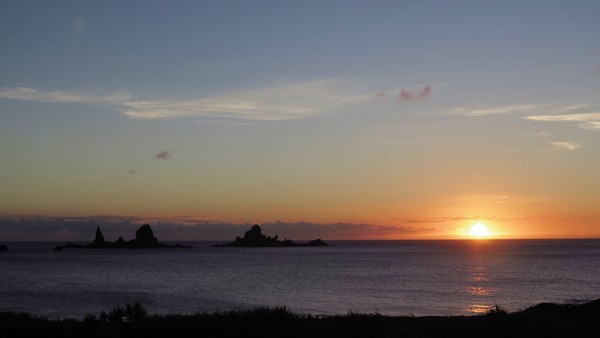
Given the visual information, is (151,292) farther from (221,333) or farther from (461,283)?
(221,333)

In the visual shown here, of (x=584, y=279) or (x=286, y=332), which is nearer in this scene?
(x=286, y=332)

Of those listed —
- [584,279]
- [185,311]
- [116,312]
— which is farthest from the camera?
[584,279]

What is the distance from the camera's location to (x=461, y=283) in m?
79.9

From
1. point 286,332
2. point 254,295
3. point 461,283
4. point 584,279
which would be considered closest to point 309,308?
point 254,295

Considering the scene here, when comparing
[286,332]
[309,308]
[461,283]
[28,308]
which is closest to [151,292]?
[28,308]

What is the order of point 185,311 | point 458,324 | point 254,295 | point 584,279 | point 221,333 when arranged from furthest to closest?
point 584,279 → point 254,295 → point 185,311 → point 458,324 → point 221,333

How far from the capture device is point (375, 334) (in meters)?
22.0

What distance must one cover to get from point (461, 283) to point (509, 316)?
57.4 metres

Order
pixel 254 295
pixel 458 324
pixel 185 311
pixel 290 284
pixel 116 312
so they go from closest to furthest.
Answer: pixel 458 324 < pixel 116 312 < pixel 185 311 < pixel 254 295 < pixel 290 284

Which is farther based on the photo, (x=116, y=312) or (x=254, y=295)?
(x=254, y=295)

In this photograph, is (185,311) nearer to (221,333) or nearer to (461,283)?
(221,333)

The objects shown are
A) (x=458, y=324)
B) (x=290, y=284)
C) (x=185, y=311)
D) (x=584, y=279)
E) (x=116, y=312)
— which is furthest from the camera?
(x=584, y=279)

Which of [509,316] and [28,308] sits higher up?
[509,316]

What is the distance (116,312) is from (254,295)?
3703 cm
